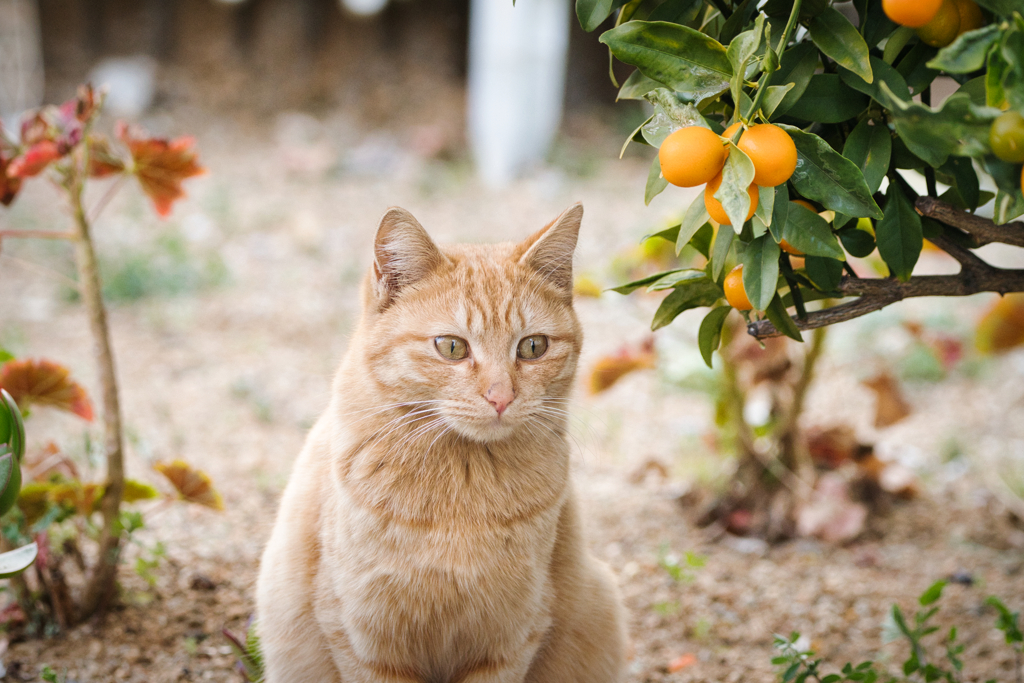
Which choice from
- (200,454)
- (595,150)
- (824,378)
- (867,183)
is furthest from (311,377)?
(595,150)

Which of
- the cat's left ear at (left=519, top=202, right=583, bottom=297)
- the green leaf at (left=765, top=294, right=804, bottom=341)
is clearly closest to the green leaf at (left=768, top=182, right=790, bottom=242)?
the green leaf at (left=765, top=294, right=804, bottom=341)

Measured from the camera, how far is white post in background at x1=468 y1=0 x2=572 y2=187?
6207mm

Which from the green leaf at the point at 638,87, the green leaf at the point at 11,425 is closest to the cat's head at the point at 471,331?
the green leaf at the point at 638,87

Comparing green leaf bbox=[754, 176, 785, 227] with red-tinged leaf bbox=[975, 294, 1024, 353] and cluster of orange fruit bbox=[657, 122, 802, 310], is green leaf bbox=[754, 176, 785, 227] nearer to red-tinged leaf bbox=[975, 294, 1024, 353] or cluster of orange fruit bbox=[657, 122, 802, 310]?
cluster of orange fruit bbox=[657, 122, 802, 310]

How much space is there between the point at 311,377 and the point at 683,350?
6.32 feet

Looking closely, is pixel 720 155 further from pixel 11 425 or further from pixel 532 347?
pixel 11 425

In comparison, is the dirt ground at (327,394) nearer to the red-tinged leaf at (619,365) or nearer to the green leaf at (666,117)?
the red-tinged leaf at (619,365)

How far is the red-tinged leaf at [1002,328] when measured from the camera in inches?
118

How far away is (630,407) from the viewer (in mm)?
4062

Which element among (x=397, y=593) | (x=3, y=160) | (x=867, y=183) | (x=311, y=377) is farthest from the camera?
(x=311, y=377)

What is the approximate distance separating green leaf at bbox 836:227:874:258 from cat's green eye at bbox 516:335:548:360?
0.64 metres

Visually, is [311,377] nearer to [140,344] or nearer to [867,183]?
[140,344]

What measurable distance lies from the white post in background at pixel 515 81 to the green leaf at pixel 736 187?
5433mm

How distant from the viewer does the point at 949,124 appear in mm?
1003
